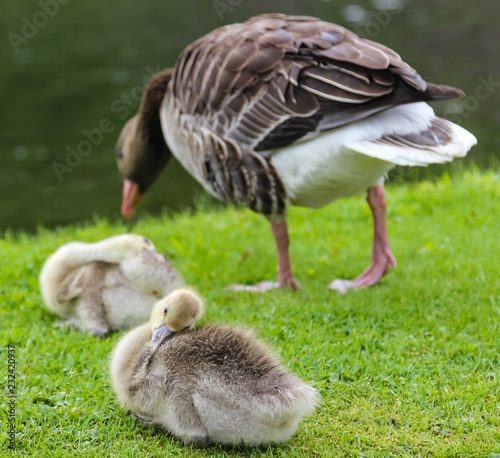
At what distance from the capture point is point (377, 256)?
19.1 ft

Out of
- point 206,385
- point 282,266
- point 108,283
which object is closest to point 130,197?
point 282,266

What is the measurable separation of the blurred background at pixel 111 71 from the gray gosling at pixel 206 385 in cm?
697

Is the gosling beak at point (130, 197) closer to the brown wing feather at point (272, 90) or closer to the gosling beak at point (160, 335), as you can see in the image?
the brown wing feather at point (272, 90)

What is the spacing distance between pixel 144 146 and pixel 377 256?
2.64 m

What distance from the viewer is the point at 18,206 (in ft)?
37.4

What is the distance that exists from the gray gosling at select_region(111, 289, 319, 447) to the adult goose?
68.8 inches

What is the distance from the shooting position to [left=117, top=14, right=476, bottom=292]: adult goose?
477 centimetres

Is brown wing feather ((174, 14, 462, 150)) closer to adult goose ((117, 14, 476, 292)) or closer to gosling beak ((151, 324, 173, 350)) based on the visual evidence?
adult goose ((117, 14, 476, 292))

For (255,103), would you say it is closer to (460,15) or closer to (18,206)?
(18,206)

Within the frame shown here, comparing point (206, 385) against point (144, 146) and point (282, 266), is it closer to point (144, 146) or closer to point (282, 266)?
point (282, 266)

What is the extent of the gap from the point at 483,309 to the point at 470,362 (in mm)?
745

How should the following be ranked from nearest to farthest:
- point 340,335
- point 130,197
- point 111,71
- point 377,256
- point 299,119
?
point 340,335 < point 299,119 < point 377,256 < point 130,197 < point 111,71

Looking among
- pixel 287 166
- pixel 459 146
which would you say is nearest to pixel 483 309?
pixel 459 146

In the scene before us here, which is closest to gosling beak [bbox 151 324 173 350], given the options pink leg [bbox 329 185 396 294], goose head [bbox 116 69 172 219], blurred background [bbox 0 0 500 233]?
pink leg [bbox 329 185 396 294]
